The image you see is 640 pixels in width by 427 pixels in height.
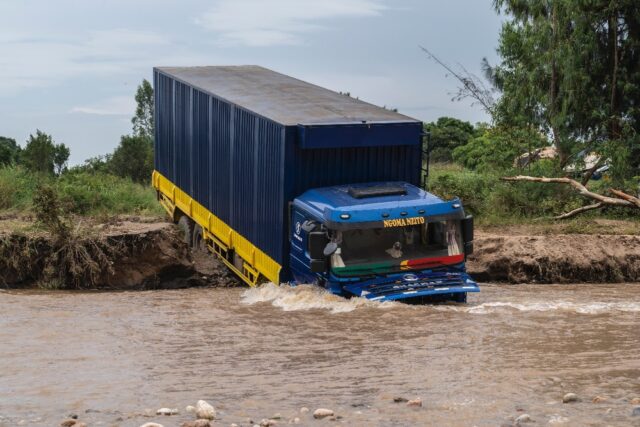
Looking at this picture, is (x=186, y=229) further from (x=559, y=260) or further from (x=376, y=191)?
(x=559, y=260)

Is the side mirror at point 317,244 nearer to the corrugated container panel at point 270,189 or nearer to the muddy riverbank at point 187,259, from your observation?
the corrugated container panel at point 270,189

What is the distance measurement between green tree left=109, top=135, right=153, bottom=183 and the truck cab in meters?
20.3

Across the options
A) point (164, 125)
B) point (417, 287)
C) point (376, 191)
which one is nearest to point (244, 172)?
point (376, 191)

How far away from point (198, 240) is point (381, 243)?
6.03m

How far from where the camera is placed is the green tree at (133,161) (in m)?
34.3

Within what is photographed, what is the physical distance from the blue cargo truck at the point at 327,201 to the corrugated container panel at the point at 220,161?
0.06 feet

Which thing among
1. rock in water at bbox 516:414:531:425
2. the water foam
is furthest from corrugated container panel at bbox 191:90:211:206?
rock in water at bbox 516:414:531:425

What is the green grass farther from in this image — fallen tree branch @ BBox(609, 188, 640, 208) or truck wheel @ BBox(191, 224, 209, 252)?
fallen tree branch @ BBox(609, 188, 640, 208)

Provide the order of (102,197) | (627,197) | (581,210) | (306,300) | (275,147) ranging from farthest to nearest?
(102,197) < (581,210) < (627,197) < (275,147) < (306,300)

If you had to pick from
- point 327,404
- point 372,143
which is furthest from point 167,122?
point 327,404

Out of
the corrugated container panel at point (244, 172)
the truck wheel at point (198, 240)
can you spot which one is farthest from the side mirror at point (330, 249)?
the truck wheel at point (198, 240)

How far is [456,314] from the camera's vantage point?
1406 cm

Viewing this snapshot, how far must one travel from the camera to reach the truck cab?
1404 cm

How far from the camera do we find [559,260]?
1866 centimetres
